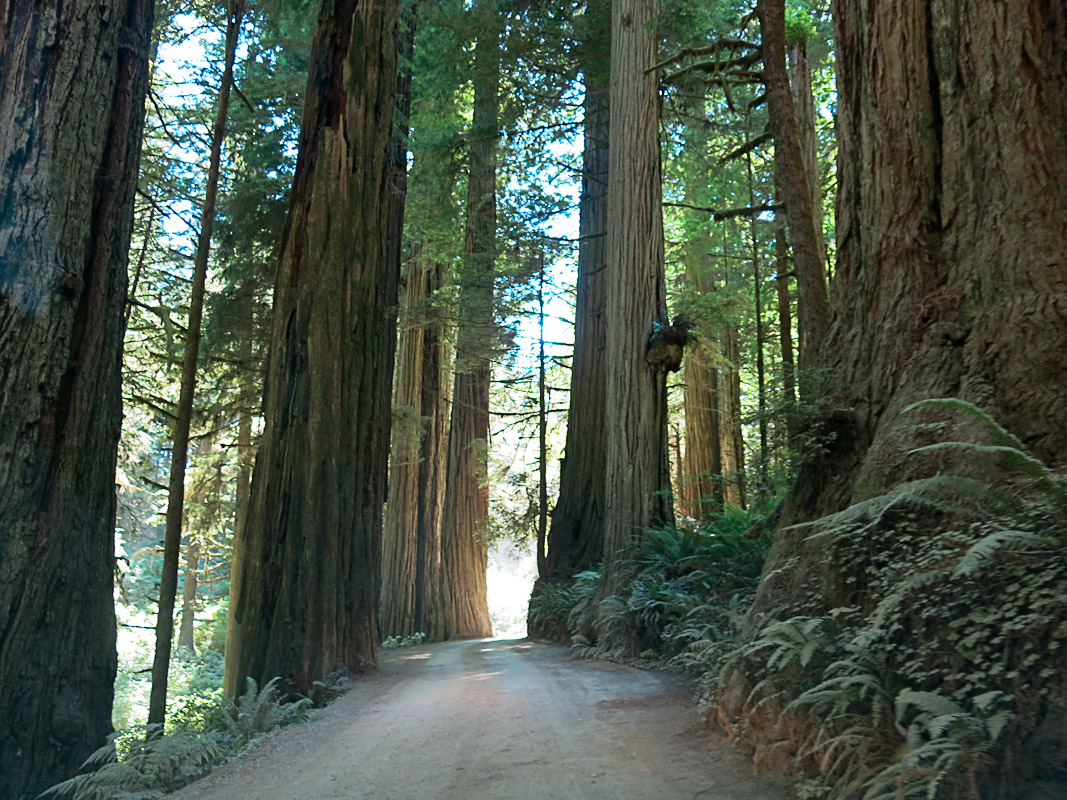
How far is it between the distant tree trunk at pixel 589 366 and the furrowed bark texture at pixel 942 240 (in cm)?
787

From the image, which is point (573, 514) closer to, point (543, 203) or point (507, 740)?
point (543, 203)

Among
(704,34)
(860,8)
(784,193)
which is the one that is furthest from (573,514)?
(860,8)

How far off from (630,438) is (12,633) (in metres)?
6.84

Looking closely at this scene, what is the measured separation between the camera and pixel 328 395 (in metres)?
8.45

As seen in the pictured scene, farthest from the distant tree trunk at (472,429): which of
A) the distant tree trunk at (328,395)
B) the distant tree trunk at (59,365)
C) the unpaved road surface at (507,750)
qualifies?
the unpaved road surface at (507,750)

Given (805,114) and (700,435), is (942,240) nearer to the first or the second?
(805,114)

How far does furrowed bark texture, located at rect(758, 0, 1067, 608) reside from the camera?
4242 millimetres

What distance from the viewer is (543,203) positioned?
16422mm

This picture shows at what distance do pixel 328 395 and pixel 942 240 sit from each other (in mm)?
5853

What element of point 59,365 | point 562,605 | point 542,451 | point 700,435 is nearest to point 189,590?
point 542,451

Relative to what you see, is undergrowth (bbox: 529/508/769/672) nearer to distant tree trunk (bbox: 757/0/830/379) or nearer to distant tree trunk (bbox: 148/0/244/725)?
distant tree trunk (bbox: 757/0/830/379)

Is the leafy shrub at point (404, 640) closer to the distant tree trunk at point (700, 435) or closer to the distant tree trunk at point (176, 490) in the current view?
the distant tree trunk at point (700, 435)

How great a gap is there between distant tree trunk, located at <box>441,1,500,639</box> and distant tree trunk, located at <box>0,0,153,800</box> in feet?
Result: 33.3

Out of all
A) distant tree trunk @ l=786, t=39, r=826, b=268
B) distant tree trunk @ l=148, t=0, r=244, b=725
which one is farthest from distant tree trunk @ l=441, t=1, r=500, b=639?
distant tree trunk @ l=148, t=0, r=244, b=725
